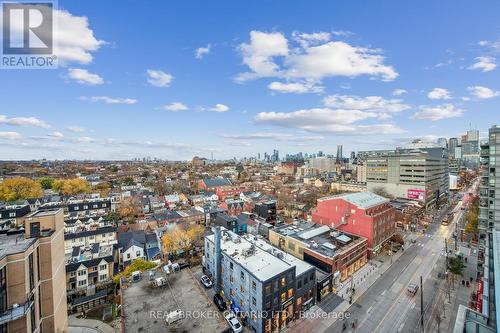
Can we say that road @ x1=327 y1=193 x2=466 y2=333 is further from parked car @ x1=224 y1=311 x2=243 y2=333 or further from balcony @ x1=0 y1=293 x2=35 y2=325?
balcony @ x1=0 y1=293 x2=35 y2=325

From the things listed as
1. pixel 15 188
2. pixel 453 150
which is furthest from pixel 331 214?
pixel 453 150

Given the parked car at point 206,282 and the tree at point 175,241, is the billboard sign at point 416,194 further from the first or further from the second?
the tree at point 175,241

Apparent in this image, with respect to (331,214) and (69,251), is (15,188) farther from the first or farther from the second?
(331,214)

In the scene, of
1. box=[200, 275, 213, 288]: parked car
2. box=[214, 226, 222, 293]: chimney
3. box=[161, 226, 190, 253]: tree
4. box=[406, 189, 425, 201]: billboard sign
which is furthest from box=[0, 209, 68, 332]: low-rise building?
box=[406, 189, 425, 201]: billboard sign

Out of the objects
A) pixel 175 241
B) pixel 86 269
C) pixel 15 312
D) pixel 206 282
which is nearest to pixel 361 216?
pixel 206 282

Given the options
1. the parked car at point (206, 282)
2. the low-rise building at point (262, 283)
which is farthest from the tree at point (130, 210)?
the low-rise building at point (262, 283)

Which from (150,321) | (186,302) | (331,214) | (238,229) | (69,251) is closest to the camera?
(150,321)
